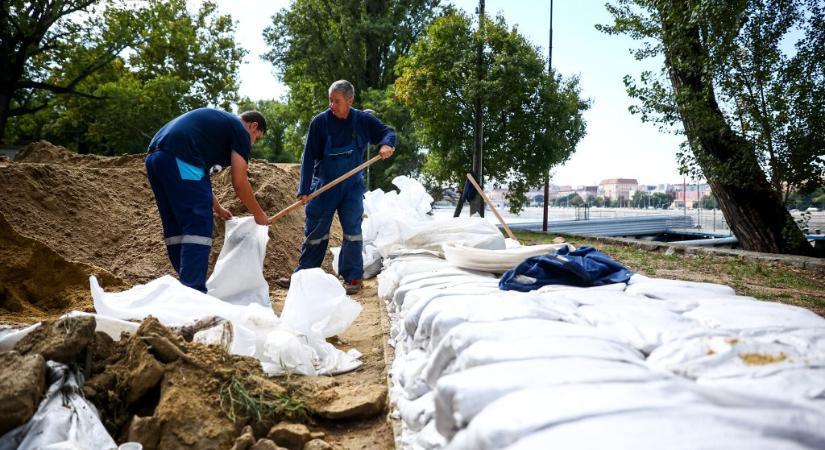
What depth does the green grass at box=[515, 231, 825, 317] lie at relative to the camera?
5.17 metres

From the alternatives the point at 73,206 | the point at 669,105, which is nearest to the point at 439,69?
the point at 669,105

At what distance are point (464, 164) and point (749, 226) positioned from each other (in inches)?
297

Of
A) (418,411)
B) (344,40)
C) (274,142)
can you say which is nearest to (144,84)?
(344,40)

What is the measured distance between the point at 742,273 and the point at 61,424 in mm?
7165

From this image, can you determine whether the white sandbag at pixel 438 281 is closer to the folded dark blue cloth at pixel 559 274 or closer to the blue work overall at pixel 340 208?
the folded dark blue cloth at pixel 559 274

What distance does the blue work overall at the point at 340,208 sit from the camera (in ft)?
16.8

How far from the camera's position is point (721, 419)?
1.08m

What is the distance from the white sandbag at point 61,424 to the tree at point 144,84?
20504 mm

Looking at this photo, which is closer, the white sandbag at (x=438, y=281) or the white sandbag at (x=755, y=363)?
the white sandbag at (x=755, y=363)

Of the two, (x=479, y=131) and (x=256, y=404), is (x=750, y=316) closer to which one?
(x=256, y=404)

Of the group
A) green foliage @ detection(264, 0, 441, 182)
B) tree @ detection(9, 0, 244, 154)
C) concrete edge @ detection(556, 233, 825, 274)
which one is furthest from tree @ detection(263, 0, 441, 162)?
concrete edge @ detection(556, 233, 825, 274)

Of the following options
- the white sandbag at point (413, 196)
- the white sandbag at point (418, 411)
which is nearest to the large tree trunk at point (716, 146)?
the white sandbag at point (413, 196)

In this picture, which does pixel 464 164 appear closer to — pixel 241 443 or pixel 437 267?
pixel 437 267

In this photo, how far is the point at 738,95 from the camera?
26.1ft
